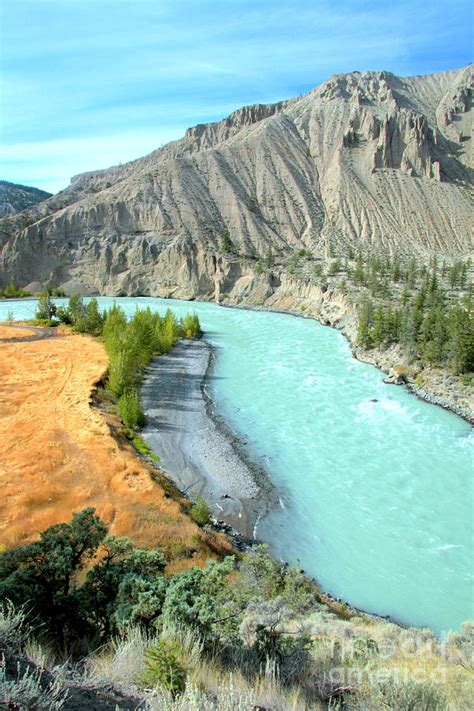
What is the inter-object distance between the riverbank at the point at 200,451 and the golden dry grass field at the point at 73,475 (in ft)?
5.69

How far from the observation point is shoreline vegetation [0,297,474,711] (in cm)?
540

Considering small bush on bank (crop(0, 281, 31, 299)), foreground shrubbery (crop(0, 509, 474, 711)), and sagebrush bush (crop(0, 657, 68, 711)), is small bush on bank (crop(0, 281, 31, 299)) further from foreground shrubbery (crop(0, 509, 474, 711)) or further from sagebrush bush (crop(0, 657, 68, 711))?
sagebrush bush (crop(0, 657, 68, 711))

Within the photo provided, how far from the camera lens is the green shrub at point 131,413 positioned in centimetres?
2513

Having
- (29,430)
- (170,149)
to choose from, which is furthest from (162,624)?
(170,149)

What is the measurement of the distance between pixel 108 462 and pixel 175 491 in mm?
3342

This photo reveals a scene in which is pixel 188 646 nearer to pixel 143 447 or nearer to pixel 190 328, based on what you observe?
pixel 143 447

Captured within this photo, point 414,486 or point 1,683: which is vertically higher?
point 1,683

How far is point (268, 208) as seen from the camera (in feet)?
312

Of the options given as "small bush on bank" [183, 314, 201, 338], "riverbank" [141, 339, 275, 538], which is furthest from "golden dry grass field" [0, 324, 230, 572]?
"small bush on bank" [183, 314, 201, 338]

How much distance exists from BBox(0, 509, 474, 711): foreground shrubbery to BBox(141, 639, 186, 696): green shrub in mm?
14

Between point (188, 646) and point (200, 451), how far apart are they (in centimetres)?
1626

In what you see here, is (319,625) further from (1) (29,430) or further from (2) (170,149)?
(2) (170,149)

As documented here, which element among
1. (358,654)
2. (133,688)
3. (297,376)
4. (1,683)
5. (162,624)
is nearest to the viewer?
(1,683)

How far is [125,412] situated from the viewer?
25453mm
